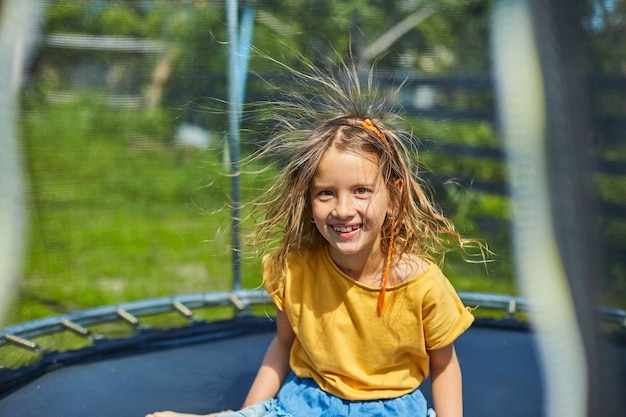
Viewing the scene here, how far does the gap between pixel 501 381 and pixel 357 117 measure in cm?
75

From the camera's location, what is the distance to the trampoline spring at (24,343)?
153cm

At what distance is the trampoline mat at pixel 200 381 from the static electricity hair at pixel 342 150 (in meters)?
0.41

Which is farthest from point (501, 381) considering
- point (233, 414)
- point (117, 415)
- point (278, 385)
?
point (117, 415)

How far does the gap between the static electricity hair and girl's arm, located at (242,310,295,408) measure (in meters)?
0.10

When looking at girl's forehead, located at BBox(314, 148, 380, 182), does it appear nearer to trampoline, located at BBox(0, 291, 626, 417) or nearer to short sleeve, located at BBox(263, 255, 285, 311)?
short sleeve, located at BBox(263, 255, 285, 311)

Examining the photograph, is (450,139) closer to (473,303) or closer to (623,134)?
(473,303)

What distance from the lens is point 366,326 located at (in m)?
1.03

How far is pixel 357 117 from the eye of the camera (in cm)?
106

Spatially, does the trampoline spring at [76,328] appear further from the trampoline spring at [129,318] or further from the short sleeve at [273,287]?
the short sleeve at [273,287]

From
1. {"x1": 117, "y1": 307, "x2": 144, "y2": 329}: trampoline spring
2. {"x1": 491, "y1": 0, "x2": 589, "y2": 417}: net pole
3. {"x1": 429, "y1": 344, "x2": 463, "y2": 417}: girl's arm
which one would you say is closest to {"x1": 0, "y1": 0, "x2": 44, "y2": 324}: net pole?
{"x1": 117, "y1": 307, "x2": 144, "y2": 329}: trampoline spring

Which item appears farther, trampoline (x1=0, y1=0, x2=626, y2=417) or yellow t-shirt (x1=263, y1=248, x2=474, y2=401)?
trampoline (x1=0, y1=0, x2=626, y2=417)

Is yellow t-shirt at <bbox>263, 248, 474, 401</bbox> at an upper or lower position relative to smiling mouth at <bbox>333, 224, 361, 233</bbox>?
lower

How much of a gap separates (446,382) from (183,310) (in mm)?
954

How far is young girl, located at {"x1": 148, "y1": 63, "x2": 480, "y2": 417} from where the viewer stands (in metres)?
1.00
